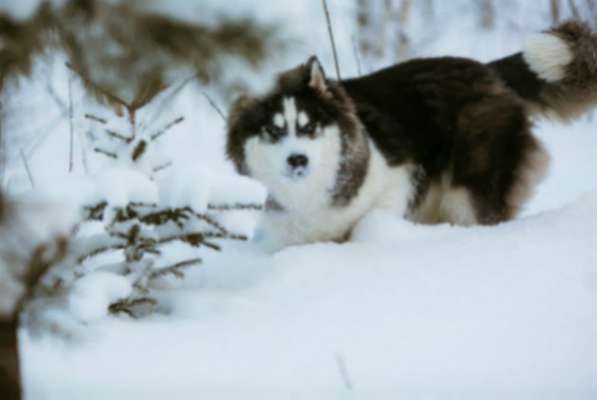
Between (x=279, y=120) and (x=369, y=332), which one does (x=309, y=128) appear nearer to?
(x=279, y=120)

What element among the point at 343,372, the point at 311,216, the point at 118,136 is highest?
the point at 118,136

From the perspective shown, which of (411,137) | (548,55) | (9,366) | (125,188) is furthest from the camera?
(411,137)

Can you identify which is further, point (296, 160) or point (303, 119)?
point (303, 119)

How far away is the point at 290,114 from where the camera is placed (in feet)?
10.9

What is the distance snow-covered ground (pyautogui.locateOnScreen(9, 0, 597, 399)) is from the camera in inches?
67.3

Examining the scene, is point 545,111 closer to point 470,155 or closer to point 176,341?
point 470,155

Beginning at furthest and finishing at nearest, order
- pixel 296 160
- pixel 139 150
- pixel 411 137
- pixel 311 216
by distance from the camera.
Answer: pixel 411 137 → pixel 311 216 → pixel 296 160 → pixel 139 150

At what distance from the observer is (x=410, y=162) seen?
370cm

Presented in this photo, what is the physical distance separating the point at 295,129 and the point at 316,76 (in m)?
0.29

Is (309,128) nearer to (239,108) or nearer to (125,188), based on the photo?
(239,108)

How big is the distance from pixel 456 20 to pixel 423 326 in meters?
7.17

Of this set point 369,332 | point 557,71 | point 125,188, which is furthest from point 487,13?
point 125,188

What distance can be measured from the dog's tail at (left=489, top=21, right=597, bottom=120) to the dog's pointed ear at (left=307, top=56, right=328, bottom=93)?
1.03 m

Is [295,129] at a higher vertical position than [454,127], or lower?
higher
